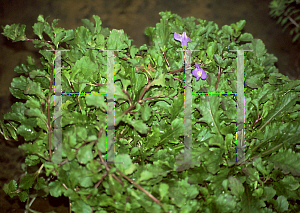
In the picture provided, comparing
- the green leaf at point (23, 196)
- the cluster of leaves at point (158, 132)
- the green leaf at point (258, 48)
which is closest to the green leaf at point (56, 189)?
the cluster of leaves at point (158, 132)

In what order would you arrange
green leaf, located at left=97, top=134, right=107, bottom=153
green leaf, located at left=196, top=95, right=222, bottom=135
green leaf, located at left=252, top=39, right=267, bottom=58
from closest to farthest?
green leaf, located at left=97, top=134, right=107, bottom=153, green leaf, located at left=196, top=95, right=222, bottom=135, green leaf, located at left=252, top=39, right=267, bottom=58

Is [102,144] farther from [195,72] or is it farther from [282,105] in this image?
[282,105]

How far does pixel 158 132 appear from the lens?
506 millimetres

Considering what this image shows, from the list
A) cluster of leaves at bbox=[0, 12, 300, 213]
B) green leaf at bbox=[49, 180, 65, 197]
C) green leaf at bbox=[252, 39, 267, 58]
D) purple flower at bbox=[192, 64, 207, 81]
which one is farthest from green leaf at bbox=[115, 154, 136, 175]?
green leaf at bbox=[252, 39, 267, 58]

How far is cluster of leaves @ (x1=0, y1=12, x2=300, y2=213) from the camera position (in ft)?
1.42

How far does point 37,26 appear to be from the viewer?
56cm

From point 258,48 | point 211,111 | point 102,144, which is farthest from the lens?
point 258,48

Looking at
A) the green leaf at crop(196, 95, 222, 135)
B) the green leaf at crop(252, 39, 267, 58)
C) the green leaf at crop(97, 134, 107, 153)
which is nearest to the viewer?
the green leaf at crop(97, 134, 107, 153)

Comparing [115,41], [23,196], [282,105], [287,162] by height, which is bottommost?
[23,196]

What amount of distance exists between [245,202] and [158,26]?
43 centimetres

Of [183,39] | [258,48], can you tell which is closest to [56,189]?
[183,39]

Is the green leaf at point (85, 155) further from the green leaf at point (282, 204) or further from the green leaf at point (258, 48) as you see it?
the green leaf at point (258, 48)

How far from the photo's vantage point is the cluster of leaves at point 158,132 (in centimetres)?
43

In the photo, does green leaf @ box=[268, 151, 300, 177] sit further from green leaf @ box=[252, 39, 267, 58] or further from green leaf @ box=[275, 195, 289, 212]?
green leaf @ box=[252, 39, 267, 58]
